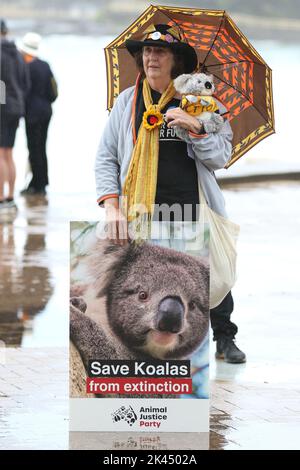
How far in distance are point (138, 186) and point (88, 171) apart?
564 inches

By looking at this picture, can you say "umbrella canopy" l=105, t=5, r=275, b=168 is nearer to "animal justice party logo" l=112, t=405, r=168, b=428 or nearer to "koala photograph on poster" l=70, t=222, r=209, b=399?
"koala photograph on poster" l=70, t=222, r=209, b=399

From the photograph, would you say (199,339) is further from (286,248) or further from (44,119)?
(44,119)

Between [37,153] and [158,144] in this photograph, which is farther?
[37,153]

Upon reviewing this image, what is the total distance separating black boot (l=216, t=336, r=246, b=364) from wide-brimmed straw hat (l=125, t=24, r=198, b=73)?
189 cm

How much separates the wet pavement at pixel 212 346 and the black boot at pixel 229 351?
58 mm

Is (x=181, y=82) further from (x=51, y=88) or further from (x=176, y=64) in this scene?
(x=51, y=88)

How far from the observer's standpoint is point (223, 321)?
8.30 metres

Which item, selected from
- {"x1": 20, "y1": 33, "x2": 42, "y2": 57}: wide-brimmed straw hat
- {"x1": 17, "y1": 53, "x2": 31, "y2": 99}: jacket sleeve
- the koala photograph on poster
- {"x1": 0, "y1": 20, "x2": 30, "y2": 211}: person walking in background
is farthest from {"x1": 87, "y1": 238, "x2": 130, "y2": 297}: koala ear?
{"x1": 20, "y1": 33, "x2": 42, "y2": 57}: wide-brimmed straw hat

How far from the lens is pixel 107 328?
645cm

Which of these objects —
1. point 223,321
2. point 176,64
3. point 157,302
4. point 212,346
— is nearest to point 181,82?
point 176,64

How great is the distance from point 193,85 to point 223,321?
1.87 meters

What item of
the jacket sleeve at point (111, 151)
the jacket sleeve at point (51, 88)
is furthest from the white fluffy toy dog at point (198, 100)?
the jacket sleeve at point (51, 88)

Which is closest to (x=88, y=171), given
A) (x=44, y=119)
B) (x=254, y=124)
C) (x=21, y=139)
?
(x=44, y=119)

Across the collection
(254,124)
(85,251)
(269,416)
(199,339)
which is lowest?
(269,416)
